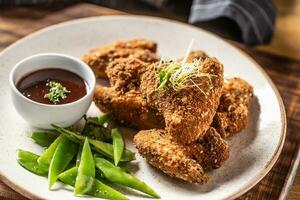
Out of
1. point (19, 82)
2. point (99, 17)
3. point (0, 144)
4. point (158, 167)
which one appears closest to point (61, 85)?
point (19, 82)

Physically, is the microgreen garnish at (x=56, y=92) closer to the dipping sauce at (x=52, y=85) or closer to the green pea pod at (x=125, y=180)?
the dipping sauce at (x=52, y=85)

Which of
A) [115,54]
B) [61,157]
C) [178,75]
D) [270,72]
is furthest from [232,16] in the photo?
[61,157]

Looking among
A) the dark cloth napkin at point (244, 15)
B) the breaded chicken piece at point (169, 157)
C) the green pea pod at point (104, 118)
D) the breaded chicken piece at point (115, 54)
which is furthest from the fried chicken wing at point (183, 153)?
the dark cloth napkin at point (244, 15)

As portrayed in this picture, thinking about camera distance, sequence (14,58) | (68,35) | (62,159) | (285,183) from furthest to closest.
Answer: (68,35)
(14,58)
(285,183)
(62,159)

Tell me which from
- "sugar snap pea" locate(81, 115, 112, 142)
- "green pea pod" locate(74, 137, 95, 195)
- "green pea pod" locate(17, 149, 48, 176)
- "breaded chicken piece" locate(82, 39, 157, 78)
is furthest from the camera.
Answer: "breaded chicken piece" locate(82, 39, 157, 78)

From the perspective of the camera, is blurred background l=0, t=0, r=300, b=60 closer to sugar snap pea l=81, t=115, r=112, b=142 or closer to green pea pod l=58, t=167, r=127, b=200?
sugar snap pea l=81, t=115, r=112, b=142

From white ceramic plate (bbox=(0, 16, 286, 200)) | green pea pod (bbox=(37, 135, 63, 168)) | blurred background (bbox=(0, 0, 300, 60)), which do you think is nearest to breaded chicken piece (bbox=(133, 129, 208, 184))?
Result: white ceramic plate (bbox=(0, 16, 286, 200))

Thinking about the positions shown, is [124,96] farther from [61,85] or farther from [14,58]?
[14,58]
